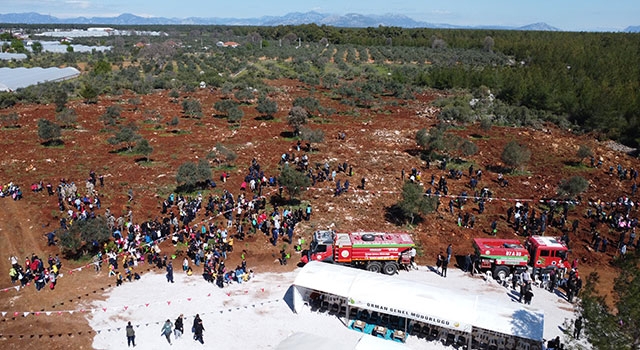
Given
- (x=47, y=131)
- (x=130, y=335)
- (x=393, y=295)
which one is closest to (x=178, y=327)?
(x=130, y=335)

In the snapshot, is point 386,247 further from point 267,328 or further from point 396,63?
Answer: point 396,63

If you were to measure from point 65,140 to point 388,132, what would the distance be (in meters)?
33.4

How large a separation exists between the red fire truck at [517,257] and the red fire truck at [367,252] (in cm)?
395

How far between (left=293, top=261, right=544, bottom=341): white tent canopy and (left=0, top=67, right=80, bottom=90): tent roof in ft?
252

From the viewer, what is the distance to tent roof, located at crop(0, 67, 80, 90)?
8100 centimetres

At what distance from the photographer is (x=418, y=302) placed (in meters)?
19.5

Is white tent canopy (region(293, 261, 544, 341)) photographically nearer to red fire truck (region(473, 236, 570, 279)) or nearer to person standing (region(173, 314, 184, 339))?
person standing (region(173, 314, 184, 339))

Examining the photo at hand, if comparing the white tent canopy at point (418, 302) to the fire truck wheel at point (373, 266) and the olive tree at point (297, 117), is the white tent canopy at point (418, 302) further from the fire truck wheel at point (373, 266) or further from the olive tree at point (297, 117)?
the olive tree at point (297, 117)

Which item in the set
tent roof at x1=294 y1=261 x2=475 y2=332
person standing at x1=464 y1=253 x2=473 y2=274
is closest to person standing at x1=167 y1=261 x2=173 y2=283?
tent roof at x1=294 y1=261 x2=475 y2=332

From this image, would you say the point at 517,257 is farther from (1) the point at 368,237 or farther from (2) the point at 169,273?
(2) the point at 169,273

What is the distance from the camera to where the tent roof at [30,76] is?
81.0 meters

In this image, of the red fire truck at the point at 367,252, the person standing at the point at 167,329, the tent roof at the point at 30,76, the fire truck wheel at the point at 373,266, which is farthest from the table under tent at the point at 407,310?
the tent roof at the point at 30,76

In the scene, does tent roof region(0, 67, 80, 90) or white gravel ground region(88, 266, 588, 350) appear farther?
tent roof region(0, 67, 80, 90)

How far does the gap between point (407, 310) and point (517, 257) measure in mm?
8760
